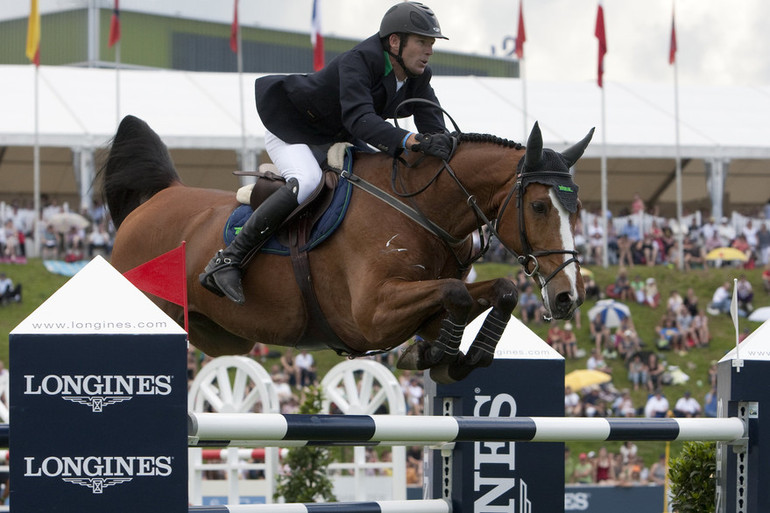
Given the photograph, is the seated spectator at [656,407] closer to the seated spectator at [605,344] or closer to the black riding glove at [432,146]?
the seated spectator at [605,344]

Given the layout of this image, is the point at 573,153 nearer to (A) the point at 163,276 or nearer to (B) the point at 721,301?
(A) the point at 163,276

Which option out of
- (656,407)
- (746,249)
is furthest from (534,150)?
(746,249)

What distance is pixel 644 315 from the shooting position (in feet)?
57.7

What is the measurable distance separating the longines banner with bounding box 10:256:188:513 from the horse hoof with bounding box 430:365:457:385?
57.8 inches

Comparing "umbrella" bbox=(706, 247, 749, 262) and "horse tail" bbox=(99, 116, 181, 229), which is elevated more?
"horse tail" bbox=(99, 116, 181, 229)

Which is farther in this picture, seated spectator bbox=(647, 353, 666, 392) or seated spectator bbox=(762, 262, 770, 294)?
seated spectator bbox=(762, 262, 770, 294)

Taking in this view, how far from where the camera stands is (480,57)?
3180 cm

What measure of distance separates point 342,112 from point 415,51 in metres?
0.40

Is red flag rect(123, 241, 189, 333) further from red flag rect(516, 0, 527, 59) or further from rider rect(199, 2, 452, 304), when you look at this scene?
red flag rect(516, 0, 527, 59)

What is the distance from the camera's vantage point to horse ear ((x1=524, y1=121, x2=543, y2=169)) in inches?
162

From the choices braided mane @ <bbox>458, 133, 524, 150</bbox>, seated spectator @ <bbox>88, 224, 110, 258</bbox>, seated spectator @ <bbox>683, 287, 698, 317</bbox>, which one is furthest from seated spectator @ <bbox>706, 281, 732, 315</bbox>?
braided mane @ <bbox>458, 133, 524, 150</bbox>

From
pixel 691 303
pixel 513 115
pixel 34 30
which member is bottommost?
pixel 691 303

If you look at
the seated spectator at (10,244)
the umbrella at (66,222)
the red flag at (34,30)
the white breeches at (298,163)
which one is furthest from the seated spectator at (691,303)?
the white breeches at (298,163)

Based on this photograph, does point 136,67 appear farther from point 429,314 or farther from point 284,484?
point 429,314
